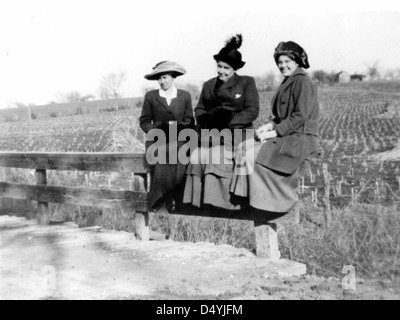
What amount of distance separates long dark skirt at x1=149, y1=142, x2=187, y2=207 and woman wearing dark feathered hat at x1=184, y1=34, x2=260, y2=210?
0.72 feet

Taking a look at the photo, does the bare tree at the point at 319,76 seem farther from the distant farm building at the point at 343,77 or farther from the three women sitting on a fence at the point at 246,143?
the three women sitting on a fence at the point at 246,143

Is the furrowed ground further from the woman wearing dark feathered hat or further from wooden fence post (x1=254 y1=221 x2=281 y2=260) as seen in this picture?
the woman wearing dark feathered hat

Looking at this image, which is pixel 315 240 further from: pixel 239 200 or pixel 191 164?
pixel 191 164

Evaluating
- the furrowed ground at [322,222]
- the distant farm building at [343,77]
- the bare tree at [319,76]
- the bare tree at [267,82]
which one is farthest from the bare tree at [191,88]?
the distant farm building at [343,77]

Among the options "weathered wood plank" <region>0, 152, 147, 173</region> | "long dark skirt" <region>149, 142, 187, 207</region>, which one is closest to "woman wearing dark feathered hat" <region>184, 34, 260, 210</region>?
"long dark skirt" <region>149, 142, 187, 207</region>

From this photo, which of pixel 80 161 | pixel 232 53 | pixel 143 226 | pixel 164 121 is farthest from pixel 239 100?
pixel 80 161

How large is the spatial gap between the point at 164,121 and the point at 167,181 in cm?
73

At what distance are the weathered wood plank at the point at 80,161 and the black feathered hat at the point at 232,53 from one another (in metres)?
1.34

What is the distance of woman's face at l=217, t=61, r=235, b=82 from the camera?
15.4 ft

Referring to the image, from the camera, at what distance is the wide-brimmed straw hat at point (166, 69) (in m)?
5.10

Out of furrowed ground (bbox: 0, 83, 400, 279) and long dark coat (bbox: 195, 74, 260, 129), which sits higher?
long dark coat (bbox: 195, 74, 260, 129)

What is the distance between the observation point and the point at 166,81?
17.1ft

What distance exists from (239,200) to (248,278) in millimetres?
802
